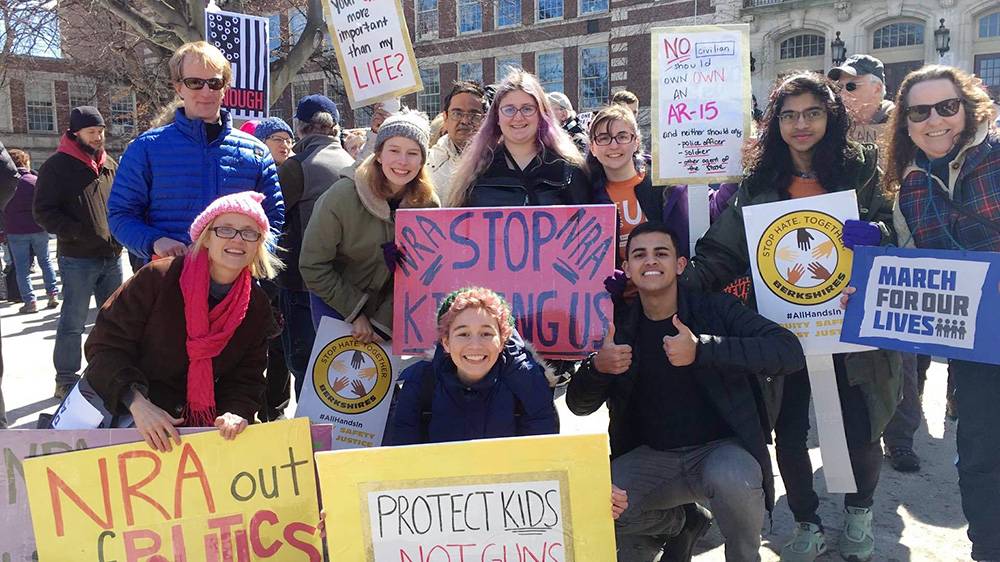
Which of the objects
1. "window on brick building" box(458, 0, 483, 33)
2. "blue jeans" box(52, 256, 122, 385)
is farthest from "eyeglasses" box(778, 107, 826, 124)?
"window on brick building" box(458, 0, 483, 33)

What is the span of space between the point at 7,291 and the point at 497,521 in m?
10.2

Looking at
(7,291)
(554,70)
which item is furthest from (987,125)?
(554,70)

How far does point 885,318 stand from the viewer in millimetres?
2982

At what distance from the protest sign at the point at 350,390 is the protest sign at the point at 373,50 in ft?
5.97

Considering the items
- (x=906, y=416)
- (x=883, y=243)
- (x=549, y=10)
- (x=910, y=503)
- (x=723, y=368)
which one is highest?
(x=549, y=10)

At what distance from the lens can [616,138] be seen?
12.1 feet

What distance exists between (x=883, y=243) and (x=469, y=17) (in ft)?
101

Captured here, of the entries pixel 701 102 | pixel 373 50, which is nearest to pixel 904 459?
pixel 701 102

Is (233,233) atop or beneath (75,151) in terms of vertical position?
beneath

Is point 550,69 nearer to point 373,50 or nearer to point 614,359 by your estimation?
point 373,50

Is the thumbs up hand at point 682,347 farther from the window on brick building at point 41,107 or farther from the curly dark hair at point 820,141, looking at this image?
the window on brick building at point 41,107

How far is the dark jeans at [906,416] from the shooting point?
4.19 metres

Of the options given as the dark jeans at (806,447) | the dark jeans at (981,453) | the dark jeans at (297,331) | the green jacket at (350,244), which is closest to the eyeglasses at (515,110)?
the green jacket at (350,244)

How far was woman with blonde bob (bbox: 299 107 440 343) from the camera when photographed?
3.43 m
